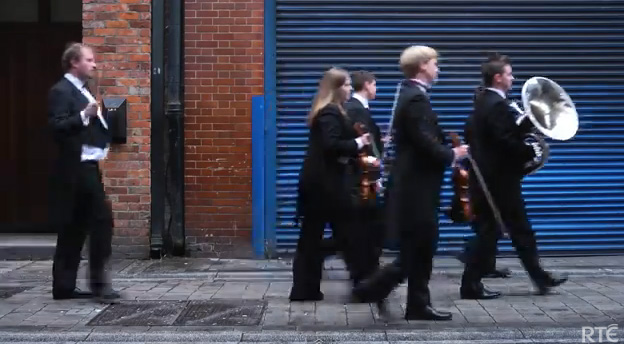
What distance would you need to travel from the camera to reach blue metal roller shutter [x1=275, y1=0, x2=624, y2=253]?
10.6 metres

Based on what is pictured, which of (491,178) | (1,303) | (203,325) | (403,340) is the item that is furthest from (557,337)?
(1,303)

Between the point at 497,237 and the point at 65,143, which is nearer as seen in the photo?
the point at 65,143

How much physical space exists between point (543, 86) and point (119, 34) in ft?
15.1

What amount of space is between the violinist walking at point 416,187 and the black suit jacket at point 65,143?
2.33m

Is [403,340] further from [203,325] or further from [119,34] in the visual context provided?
[119,34]

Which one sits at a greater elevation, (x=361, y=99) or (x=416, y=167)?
(x=361, y=99)

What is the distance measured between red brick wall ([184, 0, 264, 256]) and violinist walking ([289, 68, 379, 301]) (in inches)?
118

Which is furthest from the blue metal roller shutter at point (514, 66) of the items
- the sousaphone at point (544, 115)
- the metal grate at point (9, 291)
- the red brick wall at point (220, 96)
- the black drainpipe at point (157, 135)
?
the metal grate at point (9, 291)

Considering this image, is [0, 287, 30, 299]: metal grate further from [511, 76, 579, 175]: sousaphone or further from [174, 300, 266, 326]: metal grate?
[511, 76, 579, 175]: sousaphone

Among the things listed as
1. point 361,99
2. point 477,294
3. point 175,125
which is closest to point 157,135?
point 175,125

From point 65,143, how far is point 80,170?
24 centimetres

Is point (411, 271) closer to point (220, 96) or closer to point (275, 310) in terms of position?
point (275, 310)

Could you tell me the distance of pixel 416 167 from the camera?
→ 21.9ft

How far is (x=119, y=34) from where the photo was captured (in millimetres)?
10328
